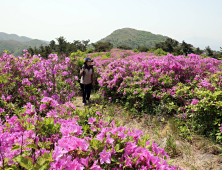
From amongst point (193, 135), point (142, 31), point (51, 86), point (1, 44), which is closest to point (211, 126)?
point (193, 135)

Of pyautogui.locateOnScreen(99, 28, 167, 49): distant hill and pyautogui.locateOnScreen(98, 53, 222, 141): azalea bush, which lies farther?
pyautogui.locateOnScreen(99, 28, 167, 49): distant hill

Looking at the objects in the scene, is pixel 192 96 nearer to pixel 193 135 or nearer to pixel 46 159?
pixel 193 135

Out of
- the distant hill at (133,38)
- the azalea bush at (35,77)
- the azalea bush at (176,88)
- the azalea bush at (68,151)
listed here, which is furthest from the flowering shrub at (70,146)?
the distant hill at (133,38)

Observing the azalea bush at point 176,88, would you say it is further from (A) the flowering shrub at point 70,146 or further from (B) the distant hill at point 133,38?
(B) the distant hill at point 133,38

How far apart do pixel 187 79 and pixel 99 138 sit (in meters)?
4.71

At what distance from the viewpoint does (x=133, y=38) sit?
541 ft

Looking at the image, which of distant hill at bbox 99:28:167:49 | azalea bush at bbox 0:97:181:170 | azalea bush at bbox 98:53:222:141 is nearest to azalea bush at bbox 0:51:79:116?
azalea bush at bbox 0:97:181:170

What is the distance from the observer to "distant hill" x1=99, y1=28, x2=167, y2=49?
14900 cm

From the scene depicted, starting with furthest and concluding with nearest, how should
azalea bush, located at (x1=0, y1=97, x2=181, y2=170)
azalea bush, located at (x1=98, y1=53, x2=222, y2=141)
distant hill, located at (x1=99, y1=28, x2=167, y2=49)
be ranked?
distant hill, located at (x1=99, y1=28, x2=167, y2=49), azalea bush, located at (x1=98, y1=53, x2=222, y2=141), azalea bush, located at (x1=0, y1=97, x2=181, y2=170)

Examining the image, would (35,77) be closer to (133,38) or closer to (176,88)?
(176,88)

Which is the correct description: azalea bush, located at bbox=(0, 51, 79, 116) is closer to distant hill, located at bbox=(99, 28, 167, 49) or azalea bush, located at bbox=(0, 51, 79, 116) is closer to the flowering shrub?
the flowering shrub

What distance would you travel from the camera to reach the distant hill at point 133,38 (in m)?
149

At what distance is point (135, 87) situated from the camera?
5.34 meters

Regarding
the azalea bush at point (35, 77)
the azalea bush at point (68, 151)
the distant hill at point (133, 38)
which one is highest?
the distant hill at point (133, 38)
